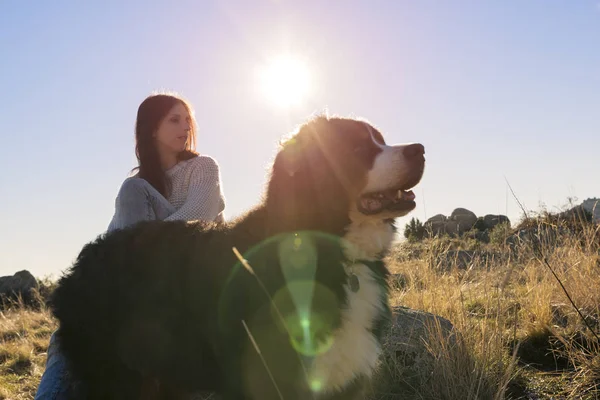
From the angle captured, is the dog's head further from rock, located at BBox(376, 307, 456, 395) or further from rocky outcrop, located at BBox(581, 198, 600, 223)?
rocky outcrop, located at BBox(581, 198, 600, 223)

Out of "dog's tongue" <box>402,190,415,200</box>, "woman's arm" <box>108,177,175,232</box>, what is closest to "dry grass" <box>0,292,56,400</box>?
A: "woman's arm" <box>108,177,175,232</box>

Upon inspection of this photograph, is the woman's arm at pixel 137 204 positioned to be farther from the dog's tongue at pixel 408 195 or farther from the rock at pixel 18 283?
the rock at pixel 18 283

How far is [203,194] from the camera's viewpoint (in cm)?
463

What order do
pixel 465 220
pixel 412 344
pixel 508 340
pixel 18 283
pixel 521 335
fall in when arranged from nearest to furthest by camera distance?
pixel 508 340, pixel 412 344, pixel 521 335, pixel 18 283, pixel 465 220

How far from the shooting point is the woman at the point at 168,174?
14.7 feet

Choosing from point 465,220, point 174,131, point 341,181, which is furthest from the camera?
point 465,220

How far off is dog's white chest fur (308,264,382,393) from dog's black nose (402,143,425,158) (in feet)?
2.37

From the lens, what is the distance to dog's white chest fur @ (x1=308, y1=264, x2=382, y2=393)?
9.68ft

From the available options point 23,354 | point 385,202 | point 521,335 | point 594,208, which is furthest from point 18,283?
point 594,208

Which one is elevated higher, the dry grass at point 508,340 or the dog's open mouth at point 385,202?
the dog's open mouth at point 385,202

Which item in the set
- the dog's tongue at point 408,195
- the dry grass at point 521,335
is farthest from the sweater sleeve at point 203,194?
the dry grass at point 521,335

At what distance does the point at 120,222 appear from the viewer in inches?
176

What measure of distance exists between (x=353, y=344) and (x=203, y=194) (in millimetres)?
2138

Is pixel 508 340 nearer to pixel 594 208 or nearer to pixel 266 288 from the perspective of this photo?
pixel 594 208
